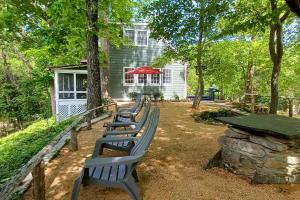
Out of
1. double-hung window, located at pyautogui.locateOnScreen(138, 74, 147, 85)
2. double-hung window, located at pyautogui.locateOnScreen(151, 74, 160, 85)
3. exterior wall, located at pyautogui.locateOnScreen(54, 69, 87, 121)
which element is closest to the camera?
exterior wall, located at pyautogui.locateOnScreen(54, 69, 87, 121)

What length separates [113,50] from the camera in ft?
56.6

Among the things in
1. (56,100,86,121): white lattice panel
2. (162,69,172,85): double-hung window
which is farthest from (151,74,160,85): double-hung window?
(56,100,86,121): white lattice panel

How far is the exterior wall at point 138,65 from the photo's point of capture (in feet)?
56.6

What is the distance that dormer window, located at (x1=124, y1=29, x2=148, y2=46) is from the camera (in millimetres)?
17578

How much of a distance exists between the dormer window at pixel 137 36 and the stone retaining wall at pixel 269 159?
1520 cm

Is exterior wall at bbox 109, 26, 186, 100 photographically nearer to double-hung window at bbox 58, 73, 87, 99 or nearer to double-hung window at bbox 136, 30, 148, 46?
double-hung window at bbox 136, 30, 148, 46

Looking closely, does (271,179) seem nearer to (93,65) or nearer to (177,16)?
(177,16)

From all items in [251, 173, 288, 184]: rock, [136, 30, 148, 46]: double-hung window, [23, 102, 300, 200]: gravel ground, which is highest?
[136, 30, 148, 46]: double-hung window

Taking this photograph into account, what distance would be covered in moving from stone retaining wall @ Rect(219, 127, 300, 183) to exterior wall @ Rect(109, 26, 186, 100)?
14.4 metres

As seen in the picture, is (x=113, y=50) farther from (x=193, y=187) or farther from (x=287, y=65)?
(x=193, y=187)

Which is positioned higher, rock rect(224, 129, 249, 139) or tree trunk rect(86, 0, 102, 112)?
tree trunk rect(86, 0, 102, 112)

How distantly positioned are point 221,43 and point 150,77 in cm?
614

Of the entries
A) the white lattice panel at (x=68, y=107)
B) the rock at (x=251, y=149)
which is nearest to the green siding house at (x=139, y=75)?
the white lattice panel at (x=68, y=107)

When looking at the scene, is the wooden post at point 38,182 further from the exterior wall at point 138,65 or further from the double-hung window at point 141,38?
the double-hung window at point 141,38
